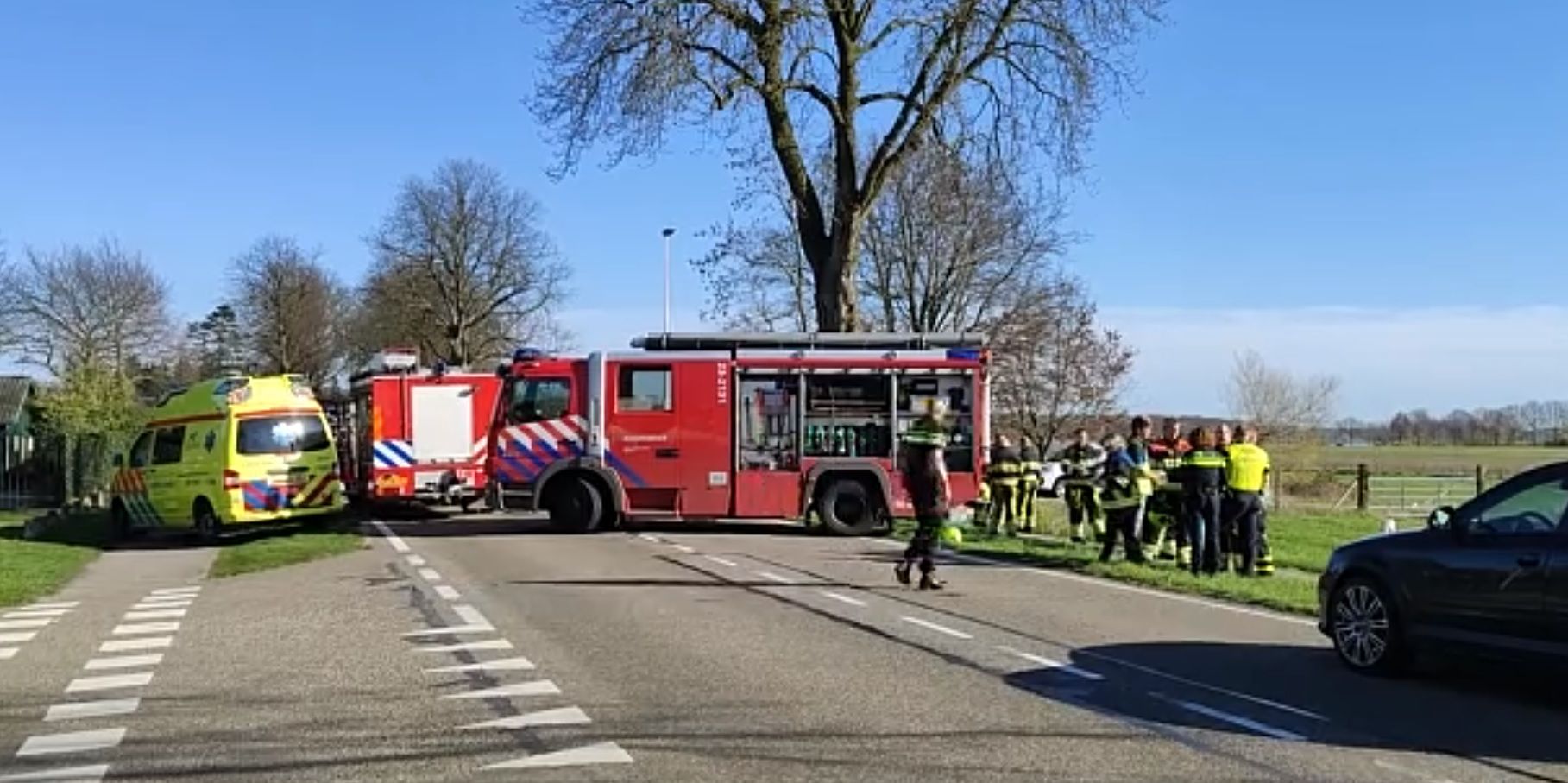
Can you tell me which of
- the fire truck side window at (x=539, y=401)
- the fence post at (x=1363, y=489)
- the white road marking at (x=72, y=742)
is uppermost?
the fire truck side window at (x=539, y=401)

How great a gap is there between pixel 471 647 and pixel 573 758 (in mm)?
3900

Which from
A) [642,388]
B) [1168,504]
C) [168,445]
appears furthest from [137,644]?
[168,445]

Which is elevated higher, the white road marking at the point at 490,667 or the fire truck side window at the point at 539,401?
the fire truck side window at the point at 539,401

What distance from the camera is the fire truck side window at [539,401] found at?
22875 mm

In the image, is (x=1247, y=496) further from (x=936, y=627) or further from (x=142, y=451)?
(x=142, y=451)

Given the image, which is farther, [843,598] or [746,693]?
[843,598]

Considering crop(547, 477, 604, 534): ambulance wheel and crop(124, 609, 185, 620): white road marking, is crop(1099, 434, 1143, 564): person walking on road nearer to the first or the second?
crop(547, 477, 604, 534): ambulance wheel

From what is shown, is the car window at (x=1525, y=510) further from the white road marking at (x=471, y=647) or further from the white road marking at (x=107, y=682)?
the white road marking at (x=107, y=682)

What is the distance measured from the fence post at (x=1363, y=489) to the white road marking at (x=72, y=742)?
3358cm

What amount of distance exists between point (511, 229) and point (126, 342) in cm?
1797

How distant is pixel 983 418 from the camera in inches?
878

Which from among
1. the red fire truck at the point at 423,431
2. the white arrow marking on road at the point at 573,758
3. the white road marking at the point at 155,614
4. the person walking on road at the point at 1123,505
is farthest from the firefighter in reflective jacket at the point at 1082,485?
the white arrow marking on road at the point at 573,758

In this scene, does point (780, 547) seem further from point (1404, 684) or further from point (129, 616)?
point (1404, 684)

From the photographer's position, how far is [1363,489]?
37.7m
